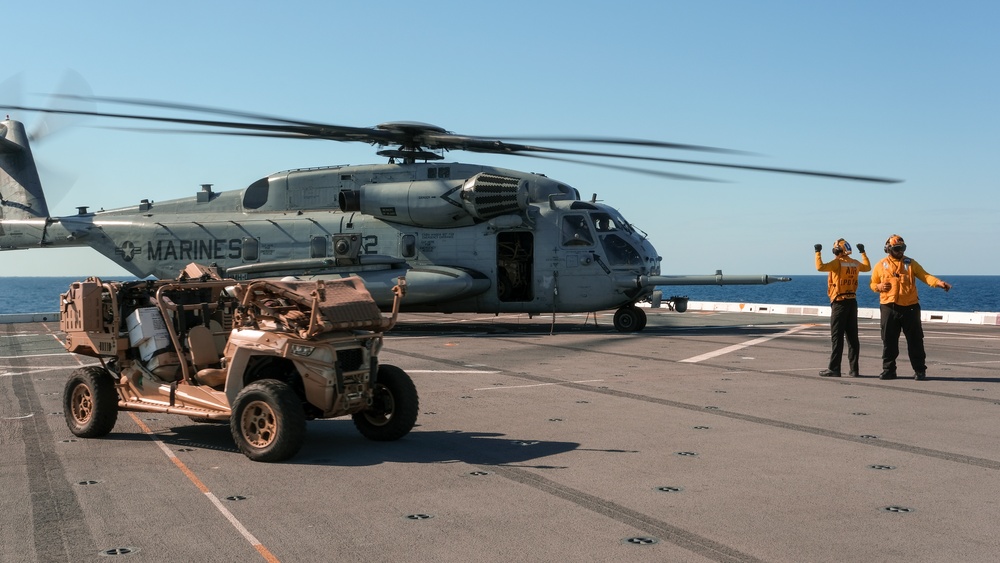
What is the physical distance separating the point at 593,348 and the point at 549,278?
4.12m

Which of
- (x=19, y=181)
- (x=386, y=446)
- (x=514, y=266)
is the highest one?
(x=19, y=181)

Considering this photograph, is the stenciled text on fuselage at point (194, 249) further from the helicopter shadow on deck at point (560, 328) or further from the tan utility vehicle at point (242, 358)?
the tan utility vehicle at point (242, 358)

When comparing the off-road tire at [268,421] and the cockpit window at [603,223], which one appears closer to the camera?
the off-road tire at [268,421]

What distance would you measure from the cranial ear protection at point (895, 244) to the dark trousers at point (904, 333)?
2.94 feet

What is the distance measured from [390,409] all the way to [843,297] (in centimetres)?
838

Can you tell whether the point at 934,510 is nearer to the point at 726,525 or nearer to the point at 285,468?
the point at 726,525

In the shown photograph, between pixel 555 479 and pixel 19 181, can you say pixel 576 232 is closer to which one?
pixel 555 479

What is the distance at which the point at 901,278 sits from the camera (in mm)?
13047

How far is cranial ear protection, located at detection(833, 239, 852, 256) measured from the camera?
13.8 meters

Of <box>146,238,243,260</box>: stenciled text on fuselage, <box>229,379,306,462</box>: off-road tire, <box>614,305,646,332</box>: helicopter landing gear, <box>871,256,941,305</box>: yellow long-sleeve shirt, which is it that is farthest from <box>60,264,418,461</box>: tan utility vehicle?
<box>146,238,243,260</box>: stenciled text on fuselage

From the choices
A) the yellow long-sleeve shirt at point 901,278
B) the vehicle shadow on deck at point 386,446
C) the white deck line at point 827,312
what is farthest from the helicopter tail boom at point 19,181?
the white deck line at point 827,312

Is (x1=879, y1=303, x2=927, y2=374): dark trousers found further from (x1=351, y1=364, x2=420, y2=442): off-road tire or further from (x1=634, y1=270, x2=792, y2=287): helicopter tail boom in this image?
(x1=351, y1=364, x2=420, y2=442): off-road tire

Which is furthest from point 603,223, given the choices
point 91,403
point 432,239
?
point 91,403

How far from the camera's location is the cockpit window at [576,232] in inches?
842
